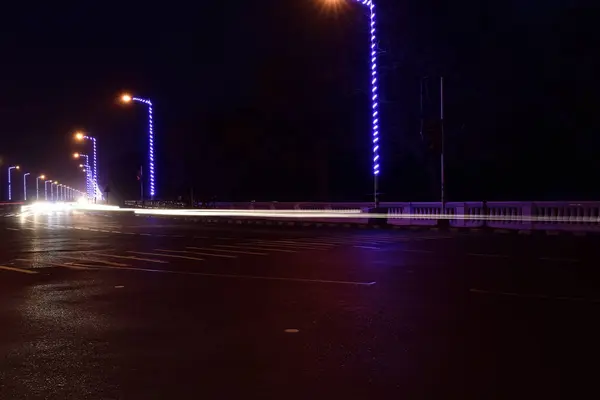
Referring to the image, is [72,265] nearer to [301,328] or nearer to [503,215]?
[301,328]

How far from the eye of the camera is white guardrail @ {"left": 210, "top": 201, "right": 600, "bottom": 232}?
2422cm

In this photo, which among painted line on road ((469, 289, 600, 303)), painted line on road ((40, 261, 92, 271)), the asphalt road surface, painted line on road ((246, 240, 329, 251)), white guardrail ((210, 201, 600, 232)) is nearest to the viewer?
the asphalt road surface

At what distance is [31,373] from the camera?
5902 mm

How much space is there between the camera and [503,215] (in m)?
27.0

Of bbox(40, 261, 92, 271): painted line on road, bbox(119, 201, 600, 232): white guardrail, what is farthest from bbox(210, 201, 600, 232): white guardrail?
bbox(40, 261, 92, 271): painted line on road

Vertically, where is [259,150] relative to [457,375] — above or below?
above

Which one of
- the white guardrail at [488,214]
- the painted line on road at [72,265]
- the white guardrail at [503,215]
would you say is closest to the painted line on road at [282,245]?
the painted line on road at [72,265]

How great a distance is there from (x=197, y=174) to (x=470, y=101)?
1488 inches

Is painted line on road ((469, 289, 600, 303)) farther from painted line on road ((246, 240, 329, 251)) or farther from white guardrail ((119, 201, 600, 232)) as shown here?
white guardrail ((119, 201, 600, 232))

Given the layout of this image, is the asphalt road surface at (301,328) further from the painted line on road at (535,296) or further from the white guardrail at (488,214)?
the white guardrail at (488,214)

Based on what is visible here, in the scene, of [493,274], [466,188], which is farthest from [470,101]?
[493,274]

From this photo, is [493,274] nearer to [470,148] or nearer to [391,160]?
[470,148]

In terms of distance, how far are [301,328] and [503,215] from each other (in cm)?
2124

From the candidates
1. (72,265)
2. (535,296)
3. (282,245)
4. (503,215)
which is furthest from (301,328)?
(503,215)
